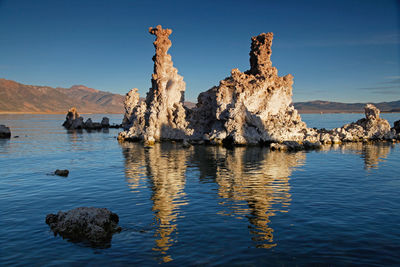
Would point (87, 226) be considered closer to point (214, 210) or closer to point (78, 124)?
point (214, 210)

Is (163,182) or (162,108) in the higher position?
(162,108)

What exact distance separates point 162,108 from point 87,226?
52018 millimetres

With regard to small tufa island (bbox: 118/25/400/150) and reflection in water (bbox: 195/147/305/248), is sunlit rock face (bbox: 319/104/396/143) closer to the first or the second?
small tufa island (bbox: 118/25/400/150)

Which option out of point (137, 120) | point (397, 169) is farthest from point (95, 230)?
point (137, 120)

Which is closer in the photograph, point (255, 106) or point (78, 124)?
point (255, 106)

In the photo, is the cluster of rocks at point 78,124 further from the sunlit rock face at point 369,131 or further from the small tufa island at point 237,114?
the sunlit rock face at point 369,131

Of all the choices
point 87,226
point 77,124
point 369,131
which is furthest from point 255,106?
point 77,124

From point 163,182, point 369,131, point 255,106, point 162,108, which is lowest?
point 163,182

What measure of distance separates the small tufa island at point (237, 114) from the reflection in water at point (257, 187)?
16.0m

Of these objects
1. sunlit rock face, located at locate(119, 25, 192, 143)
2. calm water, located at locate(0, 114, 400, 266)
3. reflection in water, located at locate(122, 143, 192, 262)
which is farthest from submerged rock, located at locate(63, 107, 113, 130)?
calm water, located at locate(0, 114, 400, 266)

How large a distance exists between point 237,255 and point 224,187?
12601mm

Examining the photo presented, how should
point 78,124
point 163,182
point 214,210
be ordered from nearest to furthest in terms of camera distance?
point 214,210
point 163,182
point 78,124

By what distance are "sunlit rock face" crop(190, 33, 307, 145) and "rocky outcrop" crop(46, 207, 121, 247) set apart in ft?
143

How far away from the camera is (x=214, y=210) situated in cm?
1970
